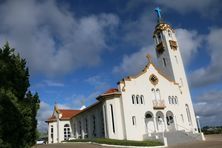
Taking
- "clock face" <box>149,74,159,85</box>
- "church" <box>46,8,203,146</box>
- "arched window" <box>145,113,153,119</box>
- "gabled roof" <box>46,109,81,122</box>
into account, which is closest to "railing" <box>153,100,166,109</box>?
"church" <box>46,8,203,146</box>

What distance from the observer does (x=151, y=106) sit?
35.2 metres

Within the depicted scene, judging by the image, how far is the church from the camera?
107ft

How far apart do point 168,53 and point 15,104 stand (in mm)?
Result: 34385

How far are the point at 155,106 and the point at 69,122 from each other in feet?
82.2

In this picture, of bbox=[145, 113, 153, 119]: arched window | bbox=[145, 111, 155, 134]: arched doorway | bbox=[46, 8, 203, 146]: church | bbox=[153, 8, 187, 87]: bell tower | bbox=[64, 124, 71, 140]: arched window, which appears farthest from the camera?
bbox=[64, 124, 71, 140]: arched window

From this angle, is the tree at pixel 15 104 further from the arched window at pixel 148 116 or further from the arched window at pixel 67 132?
the arched window at pixel 67 132

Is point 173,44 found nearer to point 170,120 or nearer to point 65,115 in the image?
point 170,120

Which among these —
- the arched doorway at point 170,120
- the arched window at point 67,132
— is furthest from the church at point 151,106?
the arched window at point 67,132

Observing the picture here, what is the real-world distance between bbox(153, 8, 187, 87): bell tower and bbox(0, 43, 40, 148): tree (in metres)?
31.6

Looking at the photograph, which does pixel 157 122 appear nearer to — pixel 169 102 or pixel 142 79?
pixel 169 102

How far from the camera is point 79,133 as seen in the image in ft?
155

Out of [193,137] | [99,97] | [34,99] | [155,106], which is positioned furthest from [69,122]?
[34,99]

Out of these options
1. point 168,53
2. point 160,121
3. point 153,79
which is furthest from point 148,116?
point 168,53

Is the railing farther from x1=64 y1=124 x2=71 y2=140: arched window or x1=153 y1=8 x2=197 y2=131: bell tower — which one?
x1=64 y1=124 x2=71 y2=140: arched window
